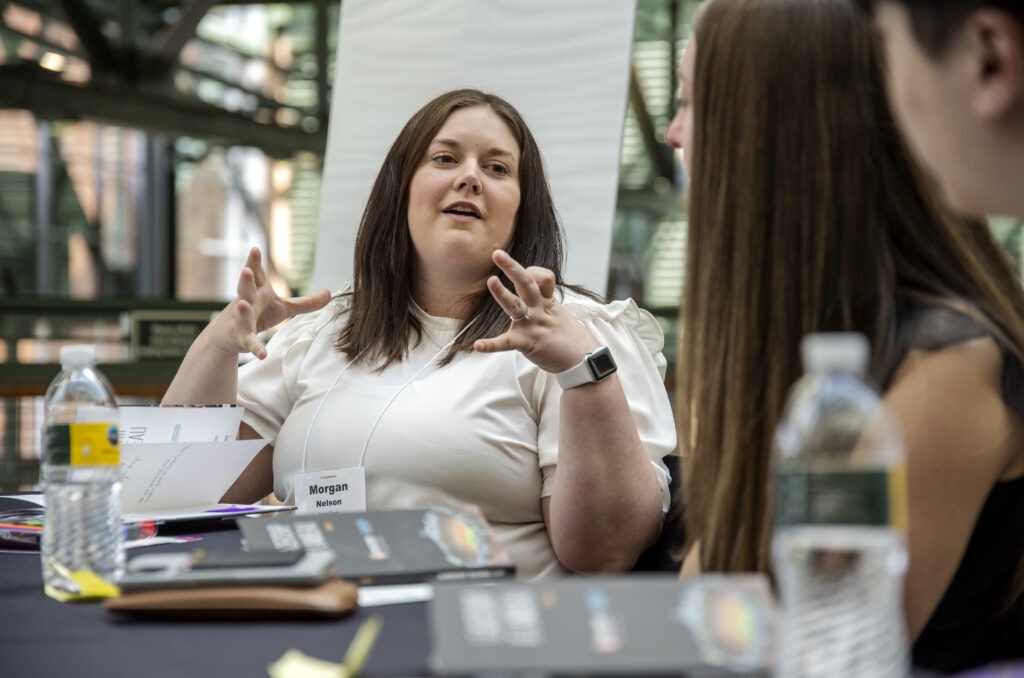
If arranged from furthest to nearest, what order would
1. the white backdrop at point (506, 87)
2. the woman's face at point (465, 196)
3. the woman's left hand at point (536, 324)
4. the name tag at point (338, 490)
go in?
the white backdrop at point (506, 87) < the woman's face at point (465, 196) < the name tag at point (338, 490) < the woman's left hand at point (536, 324)

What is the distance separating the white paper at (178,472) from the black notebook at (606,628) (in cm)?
112

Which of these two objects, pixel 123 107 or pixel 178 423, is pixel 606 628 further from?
pixel 123 107

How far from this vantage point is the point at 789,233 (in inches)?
47.9

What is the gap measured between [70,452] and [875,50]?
104 centimetres

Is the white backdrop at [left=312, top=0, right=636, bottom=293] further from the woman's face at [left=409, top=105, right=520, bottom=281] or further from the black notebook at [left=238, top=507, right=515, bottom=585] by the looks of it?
the black notebook at [left=238, top=507, right=515, bottom=585]

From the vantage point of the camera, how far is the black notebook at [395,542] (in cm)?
138

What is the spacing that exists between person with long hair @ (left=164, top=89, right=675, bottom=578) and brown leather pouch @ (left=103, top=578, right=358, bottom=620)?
58 cm

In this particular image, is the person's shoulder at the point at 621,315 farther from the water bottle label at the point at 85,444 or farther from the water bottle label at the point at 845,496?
the water bottle label at the point at 845,496

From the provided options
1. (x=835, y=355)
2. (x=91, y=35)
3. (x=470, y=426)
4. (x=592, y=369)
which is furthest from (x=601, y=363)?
(x=91, y=35)

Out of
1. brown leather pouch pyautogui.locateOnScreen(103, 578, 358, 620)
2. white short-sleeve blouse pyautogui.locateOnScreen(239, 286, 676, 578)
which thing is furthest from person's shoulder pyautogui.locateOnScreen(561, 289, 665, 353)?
brown leather pouch pyautogui.locateOnScreen(103, 578, 358, 620)

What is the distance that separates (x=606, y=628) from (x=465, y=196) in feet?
5.19

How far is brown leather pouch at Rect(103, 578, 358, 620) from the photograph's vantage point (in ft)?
4.16

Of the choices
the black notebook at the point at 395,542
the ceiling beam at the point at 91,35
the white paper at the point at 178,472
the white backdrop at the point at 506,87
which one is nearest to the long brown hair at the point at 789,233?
the black notebook at the point at 395,542

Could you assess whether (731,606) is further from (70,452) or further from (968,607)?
(70,452)
